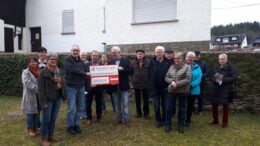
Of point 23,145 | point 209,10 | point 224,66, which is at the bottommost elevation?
point 23,145

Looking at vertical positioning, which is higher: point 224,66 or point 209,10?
point 209,10

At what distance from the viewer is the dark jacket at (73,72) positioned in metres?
6.48

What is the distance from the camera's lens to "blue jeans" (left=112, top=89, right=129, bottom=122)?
7.52 m

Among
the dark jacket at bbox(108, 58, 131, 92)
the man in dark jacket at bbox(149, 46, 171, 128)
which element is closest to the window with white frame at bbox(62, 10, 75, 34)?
the dark jacket at bbox(108, 58, 131, 92)

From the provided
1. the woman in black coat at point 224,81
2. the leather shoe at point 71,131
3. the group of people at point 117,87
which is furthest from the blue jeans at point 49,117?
the woman in black coat at point 224,81

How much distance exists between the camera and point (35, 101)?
257 inches

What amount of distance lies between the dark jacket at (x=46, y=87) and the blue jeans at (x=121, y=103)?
2.02 meters

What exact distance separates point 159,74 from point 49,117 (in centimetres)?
284

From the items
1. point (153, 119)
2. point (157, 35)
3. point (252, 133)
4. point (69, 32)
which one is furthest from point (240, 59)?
point (69, 32)

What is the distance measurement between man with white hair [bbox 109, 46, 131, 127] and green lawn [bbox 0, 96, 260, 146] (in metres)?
0.44

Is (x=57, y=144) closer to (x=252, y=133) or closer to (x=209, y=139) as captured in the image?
(x=209, y=139)

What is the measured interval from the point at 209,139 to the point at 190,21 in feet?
24.2

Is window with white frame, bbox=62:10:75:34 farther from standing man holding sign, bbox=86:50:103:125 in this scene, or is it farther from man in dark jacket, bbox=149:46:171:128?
man in dark jacket, bbox=149:46:171:128

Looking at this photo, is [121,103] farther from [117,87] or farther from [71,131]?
[71,131]
